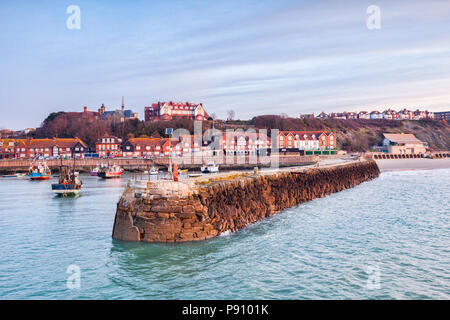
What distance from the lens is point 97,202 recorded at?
3462cm

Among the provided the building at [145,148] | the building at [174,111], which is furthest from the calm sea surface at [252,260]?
the building at [174,111]

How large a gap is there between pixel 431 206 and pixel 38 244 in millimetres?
26235

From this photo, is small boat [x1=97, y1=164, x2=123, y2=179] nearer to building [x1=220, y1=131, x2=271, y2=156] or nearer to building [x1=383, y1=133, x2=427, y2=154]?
building [x1=220, y1=131, x2=271, y2=156]

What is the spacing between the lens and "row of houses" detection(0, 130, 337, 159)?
10469 cm

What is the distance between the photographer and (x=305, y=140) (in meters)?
118

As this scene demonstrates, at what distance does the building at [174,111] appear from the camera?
14775cm

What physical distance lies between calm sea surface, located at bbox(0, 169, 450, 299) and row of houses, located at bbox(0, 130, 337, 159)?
7929 cm

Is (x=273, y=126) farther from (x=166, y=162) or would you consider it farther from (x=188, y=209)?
(x=188, y=209)

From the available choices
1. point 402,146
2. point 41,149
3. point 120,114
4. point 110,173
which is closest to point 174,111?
point 120,114

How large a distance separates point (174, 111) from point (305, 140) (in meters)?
57.6

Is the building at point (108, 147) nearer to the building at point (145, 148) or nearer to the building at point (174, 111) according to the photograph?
the building at point (145, 148)

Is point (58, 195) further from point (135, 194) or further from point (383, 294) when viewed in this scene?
point (383, 294)

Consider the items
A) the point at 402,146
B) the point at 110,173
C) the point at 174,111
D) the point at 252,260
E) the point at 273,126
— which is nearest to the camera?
the point at 252,260

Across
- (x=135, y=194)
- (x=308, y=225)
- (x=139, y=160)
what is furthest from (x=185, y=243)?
(x=139, y=160)
